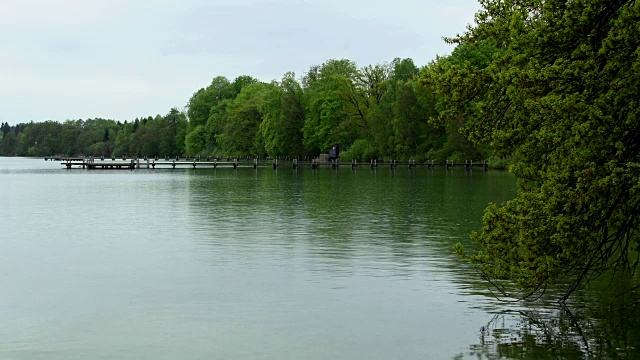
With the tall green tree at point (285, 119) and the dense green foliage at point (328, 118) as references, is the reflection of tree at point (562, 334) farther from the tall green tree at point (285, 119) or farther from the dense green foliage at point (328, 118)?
the tall green tree at point (285, 119)

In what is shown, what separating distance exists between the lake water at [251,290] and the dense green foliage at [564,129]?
1856 millimetres

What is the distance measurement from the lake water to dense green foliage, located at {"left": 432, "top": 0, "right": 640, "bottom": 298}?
6.09 feet

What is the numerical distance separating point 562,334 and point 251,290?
7488 millimetres

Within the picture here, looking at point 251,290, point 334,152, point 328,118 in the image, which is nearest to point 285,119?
point 328,118

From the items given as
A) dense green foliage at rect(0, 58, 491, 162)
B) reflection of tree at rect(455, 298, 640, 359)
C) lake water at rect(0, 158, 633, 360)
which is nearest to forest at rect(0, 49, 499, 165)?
dense green foliage at rect(0, 58, 491, 162)

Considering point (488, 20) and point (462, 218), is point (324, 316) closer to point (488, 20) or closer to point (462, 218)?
point (488, 20)

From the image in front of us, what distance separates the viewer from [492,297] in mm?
17375

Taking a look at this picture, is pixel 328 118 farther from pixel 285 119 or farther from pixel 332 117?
pixel 285 119

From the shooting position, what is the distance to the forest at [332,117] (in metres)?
101

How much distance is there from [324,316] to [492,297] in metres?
4.16

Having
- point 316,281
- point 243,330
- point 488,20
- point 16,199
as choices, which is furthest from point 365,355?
point 16,199

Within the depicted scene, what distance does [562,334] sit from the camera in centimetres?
1416

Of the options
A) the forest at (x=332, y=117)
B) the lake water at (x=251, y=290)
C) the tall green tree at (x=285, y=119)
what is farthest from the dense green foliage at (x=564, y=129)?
the tall green tree at (x=285, y=119)

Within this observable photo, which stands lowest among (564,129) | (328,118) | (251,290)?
(251,290)
